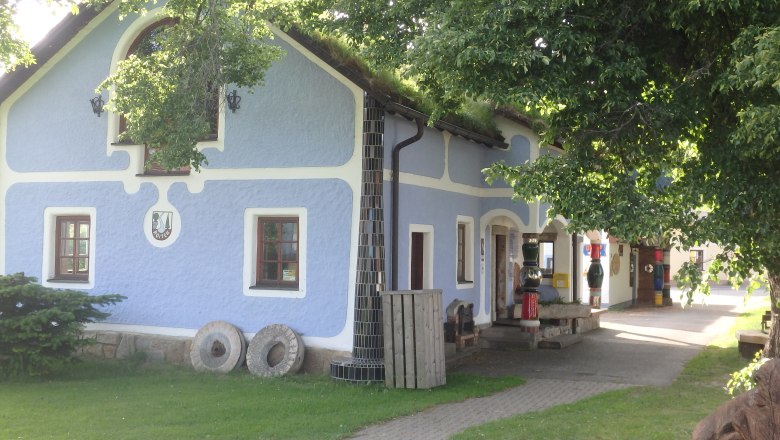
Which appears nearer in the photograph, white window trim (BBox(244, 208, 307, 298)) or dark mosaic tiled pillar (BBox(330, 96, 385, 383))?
dark mosaic tiled pillar (BBox(330, 96, 385, 383))

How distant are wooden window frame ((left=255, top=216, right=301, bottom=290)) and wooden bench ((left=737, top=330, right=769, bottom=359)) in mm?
8018

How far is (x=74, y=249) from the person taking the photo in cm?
1459

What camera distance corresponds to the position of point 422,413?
10.2m

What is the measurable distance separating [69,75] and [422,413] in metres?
8.88

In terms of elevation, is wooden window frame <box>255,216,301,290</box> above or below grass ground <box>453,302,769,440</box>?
above

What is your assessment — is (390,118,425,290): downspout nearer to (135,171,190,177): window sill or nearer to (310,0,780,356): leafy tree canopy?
(310,0,780,356): leafy tree canopy

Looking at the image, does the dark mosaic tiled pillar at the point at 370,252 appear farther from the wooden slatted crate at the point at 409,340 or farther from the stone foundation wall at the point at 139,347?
the stone foundation wall at the point at 139,347

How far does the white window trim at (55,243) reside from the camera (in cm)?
1423

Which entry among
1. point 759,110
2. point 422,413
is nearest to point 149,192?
point 422,413

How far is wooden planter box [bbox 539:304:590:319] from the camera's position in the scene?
17516 millimetres

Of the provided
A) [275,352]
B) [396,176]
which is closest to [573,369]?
[396,176]

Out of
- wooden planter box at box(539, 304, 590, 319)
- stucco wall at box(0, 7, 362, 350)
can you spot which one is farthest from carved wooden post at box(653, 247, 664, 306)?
stucco wall at box(0, 7, 362, 350)

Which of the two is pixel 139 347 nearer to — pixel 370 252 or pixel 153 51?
pixel 370 252

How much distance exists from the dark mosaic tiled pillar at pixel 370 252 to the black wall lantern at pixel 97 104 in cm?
493
